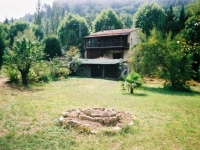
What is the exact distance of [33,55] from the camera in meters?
20.7

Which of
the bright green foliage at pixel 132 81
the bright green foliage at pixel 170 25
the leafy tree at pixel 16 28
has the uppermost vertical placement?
the leafy tree at pixel 16 28

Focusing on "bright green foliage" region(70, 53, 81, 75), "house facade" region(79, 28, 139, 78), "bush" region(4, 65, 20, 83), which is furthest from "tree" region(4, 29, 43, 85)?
"bright green foliage" region(70, 53, 81, 75)

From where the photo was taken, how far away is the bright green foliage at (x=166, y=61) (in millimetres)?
21700

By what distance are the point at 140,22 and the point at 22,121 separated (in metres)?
46.4

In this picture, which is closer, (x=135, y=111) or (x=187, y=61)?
(x=135, y=111)

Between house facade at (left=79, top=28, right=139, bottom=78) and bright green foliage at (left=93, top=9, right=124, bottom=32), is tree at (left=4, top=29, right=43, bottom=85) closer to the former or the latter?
house facade at (left=79, top=28, right=139, bottom=78)

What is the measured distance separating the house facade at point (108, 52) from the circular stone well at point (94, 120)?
22.2 meters

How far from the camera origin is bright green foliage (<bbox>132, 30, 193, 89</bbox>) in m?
21.7

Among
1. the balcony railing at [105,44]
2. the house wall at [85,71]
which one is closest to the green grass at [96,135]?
the house wall at [85,71]

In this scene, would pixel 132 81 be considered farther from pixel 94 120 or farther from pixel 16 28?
pixel 16 28

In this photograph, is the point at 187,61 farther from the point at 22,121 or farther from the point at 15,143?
the point at 15,143

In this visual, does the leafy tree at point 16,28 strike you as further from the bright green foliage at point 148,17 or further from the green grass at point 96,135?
the green grass at point 96,135

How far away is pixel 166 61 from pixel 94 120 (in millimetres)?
16070

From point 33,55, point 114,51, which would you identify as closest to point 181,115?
point 33,55
